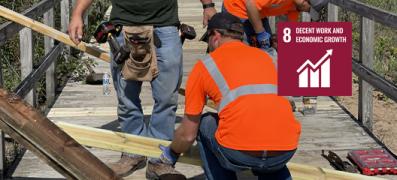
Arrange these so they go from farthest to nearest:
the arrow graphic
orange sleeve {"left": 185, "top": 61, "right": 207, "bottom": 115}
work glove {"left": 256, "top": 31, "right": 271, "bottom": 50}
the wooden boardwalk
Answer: work glove {"left": 256, "top": 31, "right": 271, "bottom": 50} < the wooden boardwalk < the arrow graphic < orange sleeve {"left": 185, "top": 61, "right": 207, "bottom": 115}

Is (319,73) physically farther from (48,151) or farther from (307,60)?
(48,151)

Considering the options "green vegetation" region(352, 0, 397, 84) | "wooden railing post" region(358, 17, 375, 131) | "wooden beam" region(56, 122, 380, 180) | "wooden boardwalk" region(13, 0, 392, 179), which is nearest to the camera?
"wooden beam" region(56, 122, 380, 180)

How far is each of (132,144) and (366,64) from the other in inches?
116

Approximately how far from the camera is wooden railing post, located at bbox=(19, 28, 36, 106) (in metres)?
5.93

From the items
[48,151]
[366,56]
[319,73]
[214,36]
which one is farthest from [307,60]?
[48,151]

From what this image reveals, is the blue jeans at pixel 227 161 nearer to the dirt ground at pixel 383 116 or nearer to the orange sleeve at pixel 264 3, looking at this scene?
the orange sleeve at pixel 264 3

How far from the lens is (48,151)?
2.36m

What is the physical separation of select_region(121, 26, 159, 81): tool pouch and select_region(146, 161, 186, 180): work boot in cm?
58

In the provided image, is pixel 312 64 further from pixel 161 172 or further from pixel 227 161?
pixel 227 161

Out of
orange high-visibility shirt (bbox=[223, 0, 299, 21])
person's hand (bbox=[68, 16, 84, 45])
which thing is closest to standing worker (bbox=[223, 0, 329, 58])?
orange high-visibility shirt (bbox=[223, 0, 299, 21])

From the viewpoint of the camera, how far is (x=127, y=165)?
507cm

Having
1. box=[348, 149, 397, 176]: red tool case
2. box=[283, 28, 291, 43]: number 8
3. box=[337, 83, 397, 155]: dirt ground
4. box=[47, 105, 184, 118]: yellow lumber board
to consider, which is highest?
box=[283, 28, 291, 43]: number 8

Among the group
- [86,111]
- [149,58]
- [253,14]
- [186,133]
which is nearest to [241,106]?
[186,133]

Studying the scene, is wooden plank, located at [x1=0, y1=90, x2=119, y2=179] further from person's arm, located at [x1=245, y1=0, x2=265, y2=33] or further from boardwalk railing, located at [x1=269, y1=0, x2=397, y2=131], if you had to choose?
boardwalk railing, located at [x1=269, y1=0, x2=397, y2=131]
